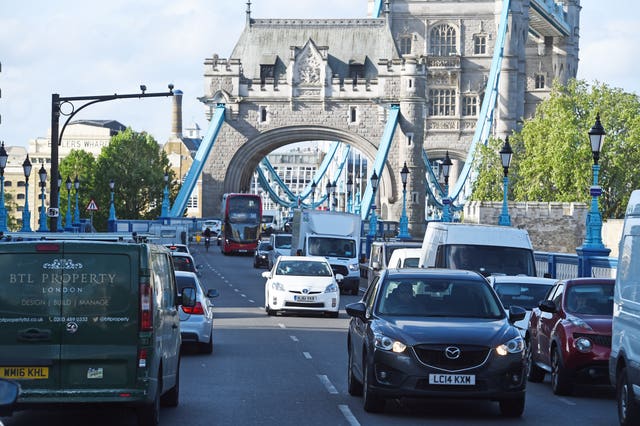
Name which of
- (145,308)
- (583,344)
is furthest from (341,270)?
(145,308)

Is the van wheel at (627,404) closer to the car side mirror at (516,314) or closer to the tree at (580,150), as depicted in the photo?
the car side mirror at (516,314)

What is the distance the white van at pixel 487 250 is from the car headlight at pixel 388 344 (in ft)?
35.4

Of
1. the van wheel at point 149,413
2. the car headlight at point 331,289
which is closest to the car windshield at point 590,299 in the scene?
the van wheel at point 149,413

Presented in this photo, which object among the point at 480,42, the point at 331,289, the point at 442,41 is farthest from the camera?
the point at 442,41

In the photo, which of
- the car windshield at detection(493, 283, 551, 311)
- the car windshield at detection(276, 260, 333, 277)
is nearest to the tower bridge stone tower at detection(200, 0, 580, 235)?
the car windshield at detection(276, 260, 333, 277)

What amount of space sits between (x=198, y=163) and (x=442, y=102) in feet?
86.9

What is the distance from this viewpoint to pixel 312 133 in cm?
9188

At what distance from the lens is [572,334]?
15195mm

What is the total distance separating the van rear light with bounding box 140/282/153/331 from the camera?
1120 cm

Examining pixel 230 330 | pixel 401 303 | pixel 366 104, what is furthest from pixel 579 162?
pixel 401 303

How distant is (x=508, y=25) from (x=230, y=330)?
81.2 metres

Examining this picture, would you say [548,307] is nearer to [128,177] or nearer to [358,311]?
[358,311]

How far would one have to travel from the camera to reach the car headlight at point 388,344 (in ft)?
41.5

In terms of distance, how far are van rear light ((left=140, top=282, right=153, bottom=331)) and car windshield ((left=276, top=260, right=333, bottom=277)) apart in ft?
57.6
